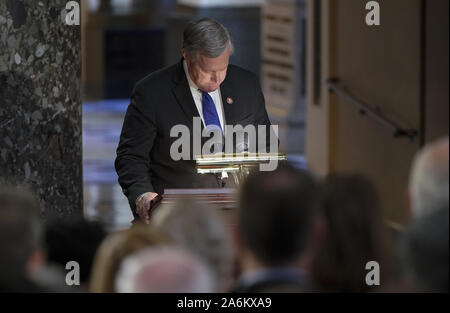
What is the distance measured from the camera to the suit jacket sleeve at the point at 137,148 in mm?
4234

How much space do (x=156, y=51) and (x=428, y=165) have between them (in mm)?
20815

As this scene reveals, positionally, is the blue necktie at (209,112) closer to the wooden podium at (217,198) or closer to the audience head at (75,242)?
the wooden podium at (217,198)

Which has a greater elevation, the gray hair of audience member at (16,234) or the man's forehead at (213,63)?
the man's forehead at (213,63)

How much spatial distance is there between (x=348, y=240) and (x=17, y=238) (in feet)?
2.63

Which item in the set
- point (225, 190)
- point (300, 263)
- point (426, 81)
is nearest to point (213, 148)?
point (225, 190)

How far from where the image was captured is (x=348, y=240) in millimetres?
2510

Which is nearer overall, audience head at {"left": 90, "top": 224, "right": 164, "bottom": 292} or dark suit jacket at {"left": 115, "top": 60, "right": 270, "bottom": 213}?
audience head at {"left": 90, "top": 224, "right": 164, "bottom": 292}

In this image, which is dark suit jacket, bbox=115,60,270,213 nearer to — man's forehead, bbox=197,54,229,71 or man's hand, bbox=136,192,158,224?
man's hand, bbox=136,192,158,224

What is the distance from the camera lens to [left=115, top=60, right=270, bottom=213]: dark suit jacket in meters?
4.31

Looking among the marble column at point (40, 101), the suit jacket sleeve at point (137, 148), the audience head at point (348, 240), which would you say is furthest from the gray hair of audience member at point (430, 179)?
the marble column at point (40, 101)

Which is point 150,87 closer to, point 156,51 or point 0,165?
point 0,165

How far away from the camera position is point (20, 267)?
6.97 ft

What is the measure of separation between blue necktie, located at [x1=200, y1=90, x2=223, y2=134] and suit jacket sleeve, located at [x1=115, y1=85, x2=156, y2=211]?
214 millimetres

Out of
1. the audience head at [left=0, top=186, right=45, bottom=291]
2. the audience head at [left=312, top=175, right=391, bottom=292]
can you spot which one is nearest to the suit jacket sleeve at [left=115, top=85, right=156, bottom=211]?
the audience head at [left=312, top=175, right=391, bottom=292]
